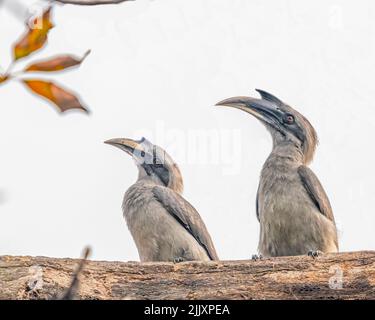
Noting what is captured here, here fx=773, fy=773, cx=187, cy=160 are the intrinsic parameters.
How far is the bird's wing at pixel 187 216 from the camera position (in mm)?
8031

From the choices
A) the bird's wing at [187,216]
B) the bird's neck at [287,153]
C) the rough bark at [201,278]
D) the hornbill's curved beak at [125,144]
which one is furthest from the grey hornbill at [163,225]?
the bird's neck at [287,153]

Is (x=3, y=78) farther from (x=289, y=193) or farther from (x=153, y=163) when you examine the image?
(x=153, y=163)

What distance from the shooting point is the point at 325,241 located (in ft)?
23.9

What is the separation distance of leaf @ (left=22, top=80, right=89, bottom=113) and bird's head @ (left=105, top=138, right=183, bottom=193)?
694 cm

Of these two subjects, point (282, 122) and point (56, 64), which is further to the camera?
point (282, 122)

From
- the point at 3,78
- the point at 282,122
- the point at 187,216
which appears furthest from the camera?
the point at 282,122

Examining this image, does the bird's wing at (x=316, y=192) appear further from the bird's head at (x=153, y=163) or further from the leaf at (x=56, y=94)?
the leaf at (x=56, y=94)

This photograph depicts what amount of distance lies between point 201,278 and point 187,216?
5.95 ft

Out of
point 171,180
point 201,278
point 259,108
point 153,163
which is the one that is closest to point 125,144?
point 153,163

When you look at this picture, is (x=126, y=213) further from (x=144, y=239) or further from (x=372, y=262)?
(x=372, y=262)

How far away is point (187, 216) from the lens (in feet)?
26.7

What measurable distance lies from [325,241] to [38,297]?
9.11ft

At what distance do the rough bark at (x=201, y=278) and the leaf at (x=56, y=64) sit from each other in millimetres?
4114

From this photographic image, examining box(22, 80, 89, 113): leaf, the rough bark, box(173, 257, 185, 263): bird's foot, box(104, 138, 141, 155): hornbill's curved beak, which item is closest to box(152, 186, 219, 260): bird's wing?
box(173, 257, 185, 263): bird's foot
